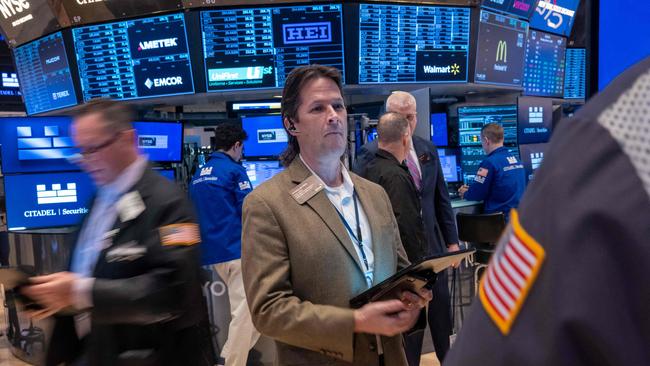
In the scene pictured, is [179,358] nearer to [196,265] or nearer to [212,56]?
[196,265]

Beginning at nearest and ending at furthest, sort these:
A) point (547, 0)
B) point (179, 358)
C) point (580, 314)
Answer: point (580, 314), point (179, 358), point (547, 0)

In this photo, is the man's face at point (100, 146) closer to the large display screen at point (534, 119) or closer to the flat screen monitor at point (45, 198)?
→ the flat screen monitor at point (45, 198)

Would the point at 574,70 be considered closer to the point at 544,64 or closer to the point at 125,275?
the point at 544,64

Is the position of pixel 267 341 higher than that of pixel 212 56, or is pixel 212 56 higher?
pixel 212 56

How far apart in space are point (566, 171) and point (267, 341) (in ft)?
15.3

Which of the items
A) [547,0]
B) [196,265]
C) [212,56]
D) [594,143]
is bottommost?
[196,265]

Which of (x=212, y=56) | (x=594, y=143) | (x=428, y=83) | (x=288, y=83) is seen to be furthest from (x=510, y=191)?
(x=594, y=143)

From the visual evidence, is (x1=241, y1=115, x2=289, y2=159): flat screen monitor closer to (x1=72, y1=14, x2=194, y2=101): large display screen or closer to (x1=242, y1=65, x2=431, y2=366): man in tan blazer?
(x1=72, y1=14, x2=194, y2=101): large display screen

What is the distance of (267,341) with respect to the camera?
4824mm

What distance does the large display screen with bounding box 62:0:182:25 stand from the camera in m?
5.47

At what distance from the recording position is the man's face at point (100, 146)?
6.67 ft

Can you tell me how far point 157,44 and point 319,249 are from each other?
446 centimetres

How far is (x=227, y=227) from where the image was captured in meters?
4.63

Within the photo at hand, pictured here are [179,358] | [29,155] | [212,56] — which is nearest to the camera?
[179,358]
